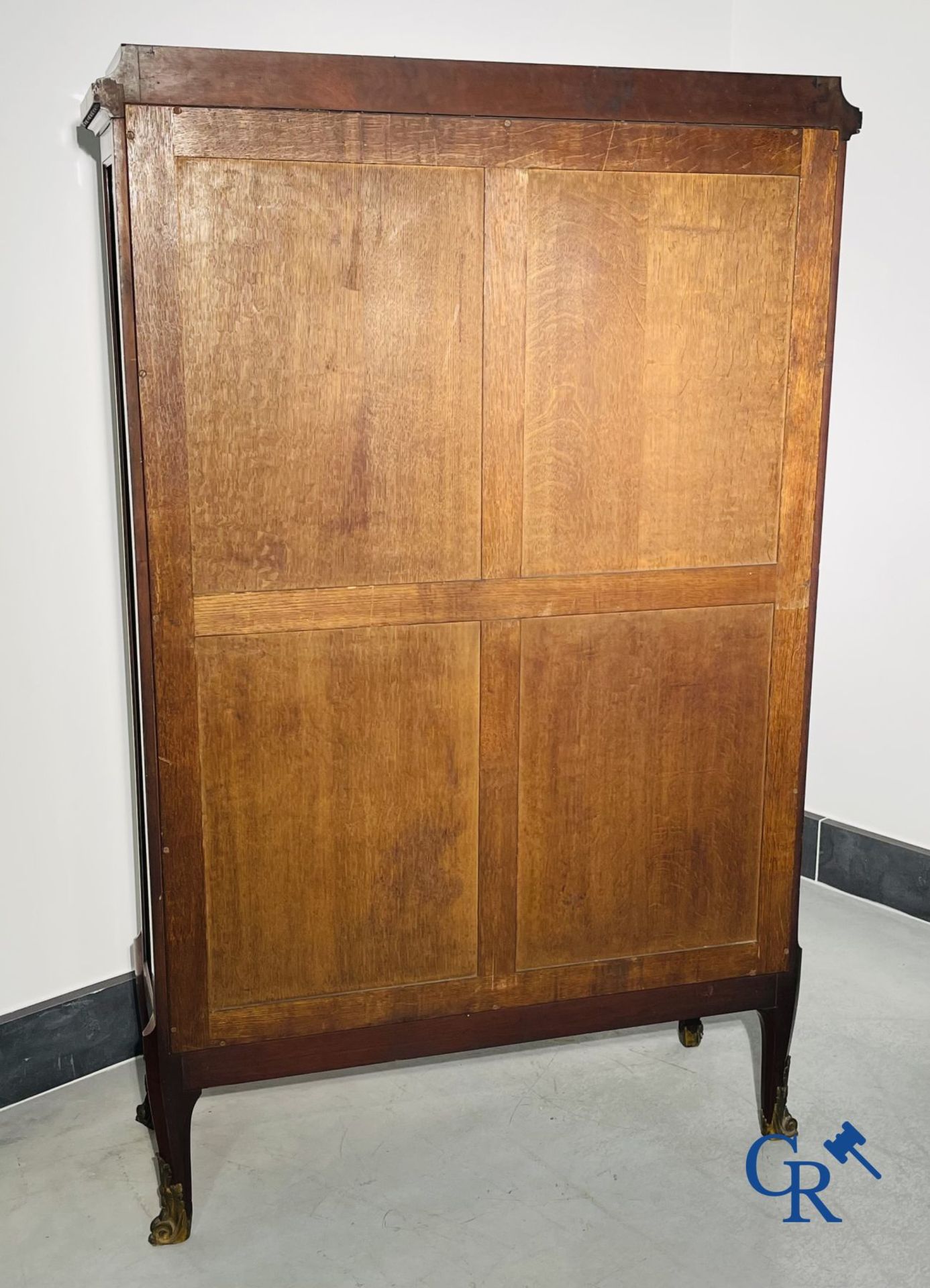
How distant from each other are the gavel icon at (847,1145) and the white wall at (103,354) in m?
1.18

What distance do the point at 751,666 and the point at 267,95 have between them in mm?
1226

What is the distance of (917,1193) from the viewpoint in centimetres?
230

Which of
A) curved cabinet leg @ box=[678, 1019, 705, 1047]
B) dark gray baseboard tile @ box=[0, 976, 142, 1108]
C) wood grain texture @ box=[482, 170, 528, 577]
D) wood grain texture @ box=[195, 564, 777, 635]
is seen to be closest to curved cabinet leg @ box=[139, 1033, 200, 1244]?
dark gray baseboard tile @ box=[0, 976, 142, 1108]

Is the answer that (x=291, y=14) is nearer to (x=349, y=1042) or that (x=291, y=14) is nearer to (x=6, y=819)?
(x=6, y=819)

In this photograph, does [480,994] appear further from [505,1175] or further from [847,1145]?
[847,1145]

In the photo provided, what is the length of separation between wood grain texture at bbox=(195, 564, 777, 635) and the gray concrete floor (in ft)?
3.43

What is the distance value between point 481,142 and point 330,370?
42 cm

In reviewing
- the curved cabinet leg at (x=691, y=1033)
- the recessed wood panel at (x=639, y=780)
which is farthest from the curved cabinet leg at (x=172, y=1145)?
the curved cabinet leg at (x=691, y=1033)

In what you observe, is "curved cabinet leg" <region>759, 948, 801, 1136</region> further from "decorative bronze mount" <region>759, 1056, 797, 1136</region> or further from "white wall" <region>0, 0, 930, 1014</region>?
"white wall" <region>0, 0, 930, 1014</region>

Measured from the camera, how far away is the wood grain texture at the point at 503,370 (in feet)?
6.53

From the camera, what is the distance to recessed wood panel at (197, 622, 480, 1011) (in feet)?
6.77

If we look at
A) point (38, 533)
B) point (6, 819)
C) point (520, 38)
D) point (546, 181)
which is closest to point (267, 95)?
point (546, 181)

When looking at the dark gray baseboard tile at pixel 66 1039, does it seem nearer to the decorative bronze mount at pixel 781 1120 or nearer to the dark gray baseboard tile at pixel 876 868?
the decorative bronze mount at pixel 781 1120

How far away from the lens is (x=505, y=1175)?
7.70ft
